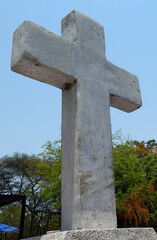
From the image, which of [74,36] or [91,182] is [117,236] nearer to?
[91,182]

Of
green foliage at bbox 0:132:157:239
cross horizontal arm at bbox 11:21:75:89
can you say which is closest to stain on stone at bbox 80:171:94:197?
cross horizontal arm at bbox 11:21:75:89

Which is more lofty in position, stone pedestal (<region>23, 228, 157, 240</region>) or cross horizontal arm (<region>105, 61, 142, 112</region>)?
cross horizontal arm (<region>105, 61, 142, 112</region>)

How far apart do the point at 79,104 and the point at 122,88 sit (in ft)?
2.74

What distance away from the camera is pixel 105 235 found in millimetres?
2014

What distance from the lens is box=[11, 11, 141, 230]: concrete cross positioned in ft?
7.35

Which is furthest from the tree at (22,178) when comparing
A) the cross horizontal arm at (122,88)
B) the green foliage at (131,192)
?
the cross horizontal arm at (122,88)

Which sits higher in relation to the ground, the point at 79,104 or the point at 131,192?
the point at 79,104

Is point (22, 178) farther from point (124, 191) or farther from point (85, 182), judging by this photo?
point (85, 182)

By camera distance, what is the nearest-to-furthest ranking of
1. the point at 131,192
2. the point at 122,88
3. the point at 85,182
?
the point at 85,182 < the point at 122,88 < the point at 131,192

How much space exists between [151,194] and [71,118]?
8.27m

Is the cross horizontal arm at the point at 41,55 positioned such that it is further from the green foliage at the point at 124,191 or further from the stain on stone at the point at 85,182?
the green foliage at the point at 124,191

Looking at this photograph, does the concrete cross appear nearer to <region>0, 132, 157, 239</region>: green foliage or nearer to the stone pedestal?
the stone pedestal

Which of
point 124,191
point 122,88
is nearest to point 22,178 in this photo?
point 124,191

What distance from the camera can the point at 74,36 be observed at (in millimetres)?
2777
